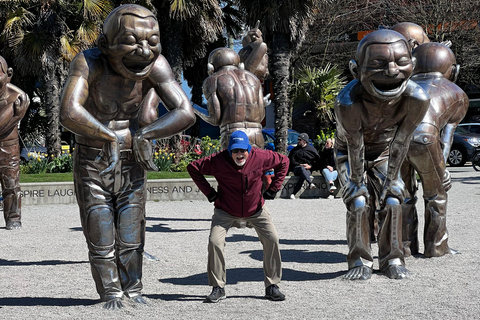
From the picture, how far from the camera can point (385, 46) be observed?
521cm

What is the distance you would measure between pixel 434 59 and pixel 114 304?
13.5 feet

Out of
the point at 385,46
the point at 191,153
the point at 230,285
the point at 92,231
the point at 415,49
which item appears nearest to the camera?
the point at 92,231

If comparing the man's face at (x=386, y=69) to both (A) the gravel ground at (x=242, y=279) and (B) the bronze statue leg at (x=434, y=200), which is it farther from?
(A) the gravel ground at (x=242, y=279)

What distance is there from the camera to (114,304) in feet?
15.4

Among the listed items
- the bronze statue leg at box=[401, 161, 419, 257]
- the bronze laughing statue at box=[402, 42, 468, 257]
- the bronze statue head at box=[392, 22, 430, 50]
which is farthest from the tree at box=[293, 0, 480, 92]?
the bronze statue leg at box=[401, 161, 419, 257]

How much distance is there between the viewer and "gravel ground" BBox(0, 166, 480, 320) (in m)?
4.68

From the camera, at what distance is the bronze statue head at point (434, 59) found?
682cm

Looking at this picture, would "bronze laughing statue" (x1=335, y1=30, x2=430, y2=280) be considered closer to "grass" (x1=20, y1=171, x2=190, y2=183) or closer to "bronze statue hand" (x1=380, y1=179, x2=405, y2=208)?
"bronze statue hand" (x1=380, y1=179, x2=405, y2=208)

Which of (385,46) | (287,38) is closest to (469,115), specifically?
(287,38)

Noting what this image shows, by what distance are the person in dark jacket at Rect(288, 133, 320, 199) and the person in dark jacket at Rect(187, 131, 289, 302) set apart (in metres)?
7.90

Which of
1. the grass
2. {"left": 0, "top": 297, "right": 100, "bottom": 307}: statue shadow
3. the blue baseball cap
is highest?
A: the blue baseball cap

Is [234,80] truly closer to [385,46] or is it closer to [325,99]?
[385,46]

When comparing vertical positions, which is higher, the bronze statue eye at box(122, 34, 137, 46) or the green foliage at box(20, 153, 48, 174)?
the bronze statue eye at box(122, 34, 137, 46)

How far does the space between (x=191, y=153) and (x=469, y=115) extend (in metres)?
16.9
